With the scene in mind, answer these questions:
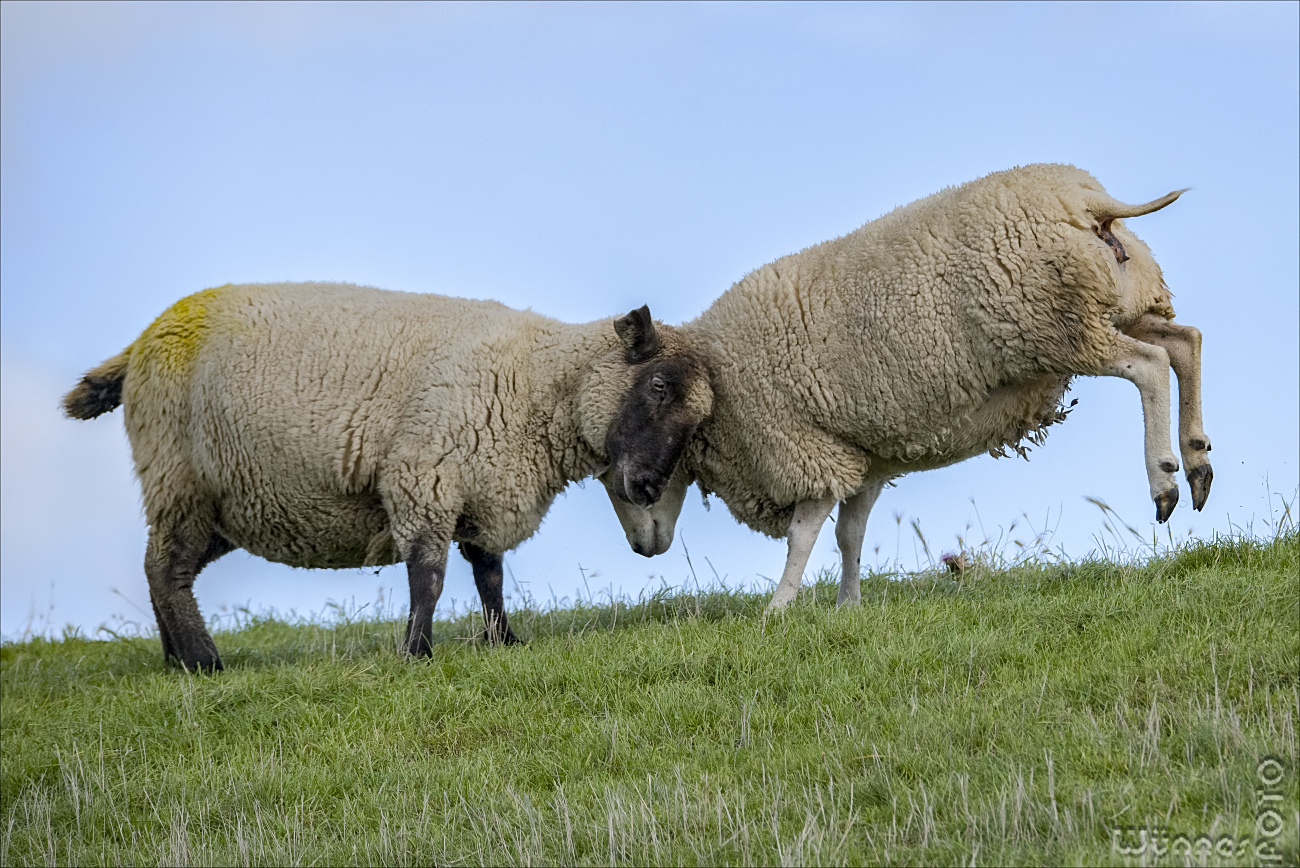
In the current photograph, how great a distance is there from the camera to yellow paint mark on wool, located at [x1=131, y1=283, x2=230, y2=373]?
855 cm

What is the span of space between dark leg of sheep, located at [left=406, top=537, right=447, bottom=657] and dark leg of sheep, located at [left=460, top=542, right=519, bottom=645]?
0.64 meters

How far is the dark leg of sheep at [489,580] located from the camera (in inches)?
331

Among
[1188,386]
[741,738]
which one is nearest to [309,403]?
[741,738]

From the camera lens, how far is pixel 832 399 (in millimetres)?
7512

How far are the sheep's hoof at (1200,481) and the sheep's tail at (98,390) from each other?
7.14m

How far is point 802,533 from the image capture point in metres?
7.87

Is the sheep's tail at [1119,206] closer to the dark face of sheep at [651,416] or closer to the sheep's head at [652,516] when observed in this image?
the dark face of sheep at [651,416]

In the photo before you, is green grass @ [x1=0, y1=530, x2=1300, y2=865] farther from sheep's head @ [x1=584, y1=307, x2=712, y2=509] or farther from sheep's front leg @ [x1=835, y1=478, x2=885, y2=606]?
sheep's head @ [x1=584, y1=307, x2=712, y2=509]

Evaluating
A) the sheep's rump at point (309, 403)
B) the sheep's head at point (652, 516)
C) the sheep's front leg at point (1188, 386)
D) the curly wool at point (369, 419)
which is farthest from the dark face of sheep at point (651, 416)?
the sheep's front leg at point (1188, 386)

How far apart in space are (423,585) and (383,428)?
40.7 inches

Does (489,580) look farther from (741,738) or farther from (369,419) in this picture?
Result: (741,738)

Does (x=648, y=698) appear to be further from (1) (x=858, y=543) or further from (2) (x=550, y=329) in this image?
(2) (x=550, y=329)

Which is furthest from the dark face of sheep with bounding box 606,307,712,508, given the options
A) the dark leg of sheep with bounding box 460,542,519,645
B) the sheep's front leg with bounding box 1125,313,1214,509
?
the sheep's front leg with bounding box 1125,313,1214,509

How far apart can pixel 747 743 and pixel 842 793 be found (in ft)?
2.91
